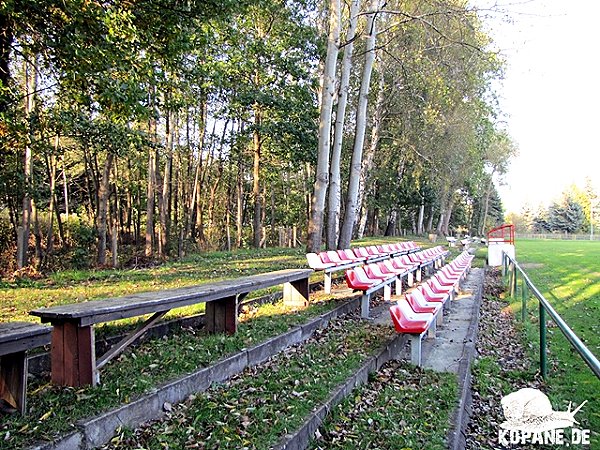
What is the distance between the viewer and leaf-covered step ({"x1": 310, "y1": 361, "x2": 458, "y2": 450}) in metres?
3.63

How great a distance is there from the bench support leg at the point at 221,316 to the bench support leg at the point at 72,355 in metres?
1.92

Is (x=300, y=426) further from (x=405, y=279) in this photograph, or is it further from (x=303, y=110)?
(x=303, y=110)

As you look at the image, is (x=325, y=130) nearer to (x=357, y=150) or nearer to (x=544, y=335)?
(x=357, y=150)

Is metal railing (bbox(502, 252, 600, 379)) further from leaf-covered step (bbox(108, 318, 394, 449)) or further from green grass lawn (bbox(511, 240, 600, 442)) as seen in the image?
leaf-covered step (bbox(108, 318, 394, 449))

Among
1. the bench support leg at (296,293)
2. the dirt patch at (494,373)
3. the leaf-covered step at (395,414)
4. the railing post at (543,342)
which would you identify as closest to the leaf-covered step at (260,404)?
the leaf-covered step at (395,414)

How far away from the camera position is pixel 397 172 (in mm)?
31859

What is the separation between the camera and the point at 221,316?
5422 mm

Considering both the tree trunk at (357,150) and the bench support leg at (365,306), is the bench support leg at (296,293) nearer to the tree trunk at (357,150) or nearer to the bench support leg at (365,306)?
the bench support leg at (365,306)

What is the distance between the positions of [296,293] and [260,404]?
3.71 metres

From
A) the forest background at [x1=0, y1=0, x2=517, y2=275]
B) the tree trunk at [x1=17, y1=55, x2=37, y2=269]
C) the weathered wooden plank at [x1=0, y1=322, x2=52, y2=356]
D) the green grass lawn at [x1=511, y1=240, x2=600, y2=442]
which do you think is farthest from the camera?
the tree trunk at [x1=17, y1=55, x2=37, y2=269]

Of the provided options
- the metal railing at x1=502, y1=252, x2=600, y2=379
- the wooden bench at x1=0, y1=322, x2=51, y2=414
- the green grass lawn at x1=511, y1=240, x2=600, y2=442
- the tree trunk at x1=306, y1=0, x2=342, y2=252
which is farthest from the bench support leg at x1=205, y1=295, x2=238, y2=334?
the tree trunk at x1=306, y1=0, x2=342, y2=252

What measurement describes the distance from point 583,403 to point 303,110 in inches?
621

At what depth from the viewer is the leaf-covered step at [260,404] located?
10.5 ft
